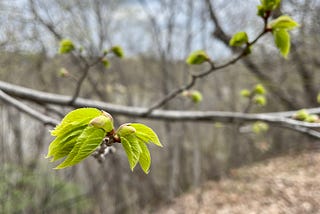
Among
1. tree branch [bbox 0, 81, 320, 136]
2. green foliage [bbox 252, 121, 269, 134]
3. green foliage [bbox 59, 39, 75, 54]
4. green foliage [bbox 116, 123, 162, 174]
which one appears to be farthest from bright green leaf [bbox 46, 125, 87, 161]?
green foliage [bbox 252, 121, 269, 134]

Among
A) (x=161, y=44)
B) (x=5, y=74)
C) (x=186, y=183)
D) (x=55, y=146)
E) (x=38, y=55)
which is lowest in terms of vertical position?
(x=186, y=183)

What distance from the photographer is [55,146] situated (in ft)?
2.07

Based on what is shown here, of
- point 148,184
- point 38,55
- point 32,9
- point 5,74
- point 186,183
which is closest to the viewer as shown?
point 5,74

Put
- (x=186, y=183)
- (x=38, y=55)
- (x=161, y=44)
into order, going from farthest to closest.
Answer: (x=186, y=183) → (x=161, y=44) → (x=38, y=55)

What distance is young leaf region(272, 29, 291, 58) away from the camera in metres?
1.16

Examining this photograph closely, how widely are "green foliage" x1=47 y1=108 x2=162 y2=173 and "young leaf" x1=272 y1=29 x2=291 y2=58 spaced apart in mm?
781

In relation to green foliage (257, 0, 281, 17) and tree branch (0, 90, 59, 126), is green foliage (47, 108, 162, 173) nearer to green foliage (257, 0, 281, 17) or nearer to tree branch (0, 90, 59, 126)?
tree branch (0, 90, 59, 126)

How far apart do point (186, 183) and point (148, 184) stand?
114 cm

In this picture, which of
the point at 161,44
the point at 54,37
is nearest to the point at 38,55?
the point at 54,37

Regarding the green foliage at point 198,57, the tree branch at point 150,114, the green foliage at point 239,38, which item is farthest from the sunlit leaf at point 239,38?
the tree branch at point 150,114

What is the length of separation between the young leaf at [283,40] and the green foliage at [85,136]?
2.56 ft

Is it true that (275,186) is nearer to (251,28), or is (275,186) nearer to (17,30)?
(251,28)

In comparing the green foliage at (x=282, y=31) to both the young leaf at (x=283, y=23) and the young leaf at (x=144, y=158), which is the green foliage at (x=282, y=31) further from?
the young leaf at (x=144, y=158)

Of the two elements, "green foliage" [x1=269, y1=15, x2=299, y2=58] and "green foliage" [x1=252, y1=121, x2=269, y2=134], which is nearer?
"green foliage" [x1=269, y1=15, x2=299, y2=58]
